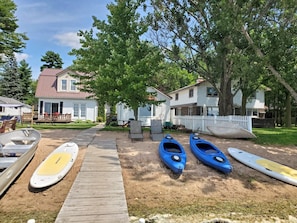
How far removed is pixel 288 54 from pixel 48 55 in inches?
2162

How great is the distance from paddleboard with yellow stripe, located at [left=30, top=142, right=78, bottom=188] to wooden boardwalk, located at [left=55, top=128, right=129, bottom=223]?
477 millimetres

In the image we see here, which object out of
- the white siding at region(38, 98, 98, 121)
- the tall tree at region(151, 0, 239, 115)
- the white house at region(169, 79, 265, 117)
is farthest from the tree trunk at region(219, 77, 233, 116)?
the white siding at region(38, 98, 98, 121)

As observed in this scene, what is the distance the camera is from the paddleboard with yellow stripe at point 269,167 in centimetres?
779

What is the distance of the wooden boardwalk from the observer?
4797 millimetres

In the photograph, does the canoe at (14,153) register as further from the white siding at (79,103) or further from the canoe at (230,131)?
the white siding at (79,103)

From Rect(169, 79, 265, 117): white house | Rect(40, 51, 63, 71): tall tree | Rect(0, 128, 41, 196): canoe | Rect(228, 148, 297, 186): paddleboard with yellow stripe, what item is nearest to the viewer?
Rect(0, 128, 41, 196): canoe

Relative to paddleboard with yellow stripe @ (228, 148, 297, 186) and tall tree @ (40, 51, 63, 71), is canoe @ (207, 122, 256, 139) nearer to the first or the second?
paddleboard with yellow stripe @ (228, 148, 297, 186)

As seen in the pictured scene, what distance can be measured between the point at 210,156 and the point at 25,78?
47.2 m

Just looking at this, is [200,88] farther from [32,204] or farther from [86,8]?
[32,204]

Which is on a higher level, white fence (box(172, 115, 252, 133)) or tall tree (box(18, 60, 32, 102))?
tall tree (box(18, 60, 32, 102))

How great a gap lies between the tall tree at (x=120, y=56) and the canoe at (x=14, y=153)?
227 inches

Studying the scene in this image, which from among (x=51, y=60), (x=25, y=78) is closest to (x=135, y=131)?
(x=25, y=78)

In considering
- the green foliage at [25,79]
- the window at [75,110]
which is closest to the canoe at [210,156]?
the window at [75,110]

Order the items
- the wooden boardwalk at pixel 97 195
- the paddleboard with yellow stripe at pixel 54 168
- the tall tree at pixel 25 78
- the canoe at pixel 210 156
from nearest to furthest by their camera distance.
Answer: the wooden boardwalk at pixel 97 195, the paddleboard with yellow stripe at pixel 54 168, the canoe at pixel 210 156, the tall tree at pixel 25 78
